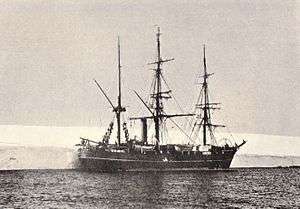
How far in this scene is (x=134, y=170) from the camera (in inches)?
2859

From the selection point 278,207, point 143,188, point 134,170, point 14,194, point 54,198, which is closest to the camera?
point 278,207

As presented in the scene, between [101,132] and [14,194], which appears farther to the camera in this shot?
[101,132]

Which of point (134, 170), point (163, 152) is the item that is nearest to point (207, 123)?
point (163, 152)

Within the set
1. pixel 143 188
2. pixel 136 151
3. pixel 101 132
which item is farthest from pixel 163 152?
pixel 101 132

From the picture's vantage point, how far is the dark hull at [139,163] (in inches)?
2869

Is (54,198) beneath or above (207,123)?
beneath

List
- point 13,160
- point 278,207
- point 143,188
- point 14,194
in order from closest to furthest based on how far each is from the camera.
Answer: point 278,207 → point 14,194 → point 143,188 → point 13,160

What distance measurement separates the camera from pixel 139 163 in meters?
73.2

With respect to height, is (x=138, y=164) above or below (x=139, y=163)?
below

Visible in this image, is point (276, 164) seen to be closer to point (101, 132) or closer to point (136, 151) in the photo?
point (101, 132)

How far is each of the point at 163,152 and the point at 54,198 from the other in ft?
123

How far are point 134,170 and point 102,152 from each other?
193 inches

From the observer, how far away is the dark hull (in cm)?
7288

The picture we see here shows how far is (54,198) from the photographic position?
39.0 meters
